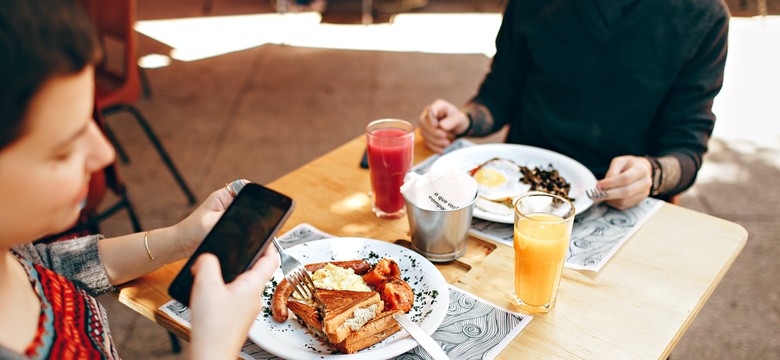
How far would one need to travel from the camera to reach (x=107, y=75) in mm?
2922

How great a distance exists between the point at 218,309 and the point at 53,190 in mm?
257

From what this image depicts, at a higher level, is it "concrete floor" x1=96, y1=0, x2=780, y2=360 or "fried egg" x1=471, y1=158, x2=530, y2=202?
"fried egg" x1=471, y1=158, x2=530, y2=202

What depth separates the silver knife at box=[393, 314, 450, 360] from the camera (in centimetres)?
102

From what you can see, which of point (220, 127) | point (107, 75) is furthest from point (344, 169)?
point (220, 127)

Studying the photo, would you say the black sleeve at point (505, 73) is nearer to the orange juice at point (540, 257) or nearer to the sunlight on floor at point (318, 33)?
the orange juice at point (540, 257)

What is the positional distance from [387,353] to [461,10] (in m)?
5.72

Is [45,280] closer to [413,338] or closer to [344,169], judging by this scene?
[413,338]

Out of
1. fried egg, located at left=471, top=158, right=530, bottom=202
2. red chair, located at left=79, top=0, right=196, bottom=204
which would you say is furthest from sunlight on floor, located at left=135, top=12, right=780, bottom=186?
fried egg, located at left=471, top=158, right=530, bottom=202

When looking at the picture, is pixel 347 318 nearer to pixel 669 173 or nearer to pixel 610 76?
pixel 669 173

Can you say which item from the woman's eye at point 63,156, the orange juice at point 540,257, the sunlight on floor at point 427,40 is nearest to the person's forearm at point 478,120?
the orange juice at point 540,257

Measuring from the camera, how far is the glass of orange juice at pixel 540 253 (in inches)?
45.1

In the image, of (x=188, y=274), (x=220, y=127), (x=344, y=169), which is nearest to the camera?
(x=188, y=274)

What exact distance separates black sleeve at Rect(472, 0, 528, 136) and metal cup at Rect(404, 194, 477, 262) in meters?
0.79

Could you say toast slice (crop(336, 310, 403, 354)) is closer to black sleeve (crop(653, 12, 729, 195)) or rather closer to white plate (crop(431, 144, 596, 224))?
white plate (crop(431, 144, 596, 224))
